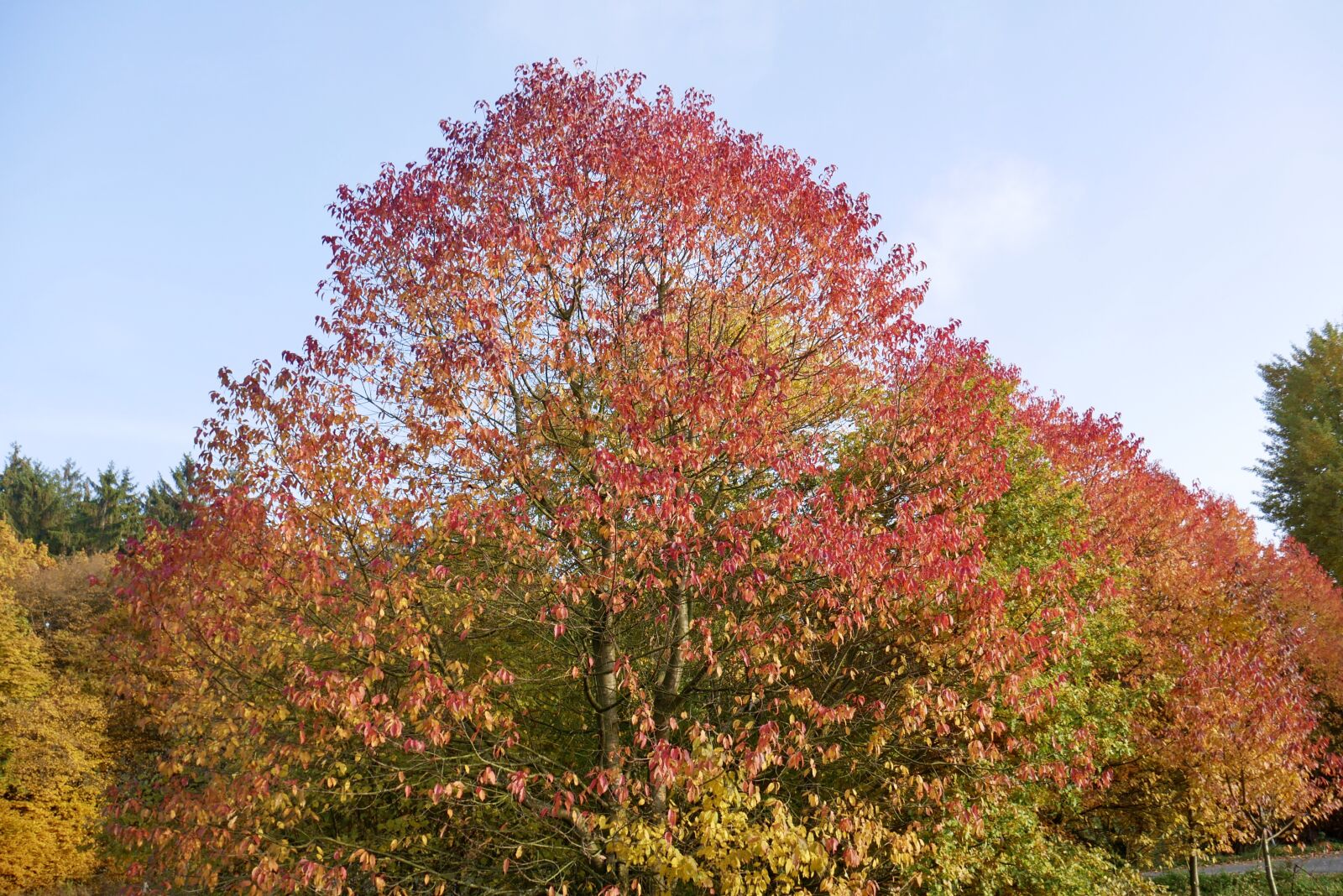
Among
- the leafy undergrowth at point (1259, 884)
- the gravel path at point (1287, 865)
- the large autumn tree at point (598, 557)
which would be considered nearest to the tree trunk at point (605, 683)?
the large autumn tree at point (598, 557)

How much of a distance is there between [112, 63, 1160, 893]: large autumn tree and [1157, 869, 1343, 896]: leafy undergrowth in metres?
13.8

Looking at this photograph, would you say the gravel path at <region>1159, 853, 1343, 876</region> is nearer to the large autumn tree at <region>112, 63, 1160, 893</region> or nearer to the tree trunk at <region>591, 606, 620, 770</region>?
the large autumn tree at <region>112, 63, 1160, 893</region>

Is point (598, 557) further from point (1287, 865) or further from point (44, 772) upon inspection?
point (44, 772)

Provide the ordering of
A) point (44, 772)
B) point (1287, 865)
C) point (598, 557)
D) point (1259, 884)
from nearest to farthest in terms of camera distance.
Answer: point (598, 557)
point (1259, 884)
point (1287, 865)
point (44, 772)

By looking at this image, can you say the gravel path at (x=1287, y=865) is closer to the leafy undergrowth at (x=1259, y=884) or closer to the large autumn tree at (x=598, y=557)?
the leafy undergrowth at (x=1259, y=884)

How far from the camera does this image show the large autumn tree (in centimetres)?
784

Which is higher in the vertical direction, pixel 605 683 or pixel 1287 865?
pixel 605 683

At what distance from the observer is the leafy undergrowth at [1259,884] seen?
19508 mm

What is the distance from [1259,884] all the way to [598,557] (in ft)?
69.3

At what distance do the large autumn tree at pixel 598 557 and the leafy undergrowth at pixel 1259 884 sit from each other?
1382 cm

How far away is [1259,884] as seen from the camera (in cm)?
2077

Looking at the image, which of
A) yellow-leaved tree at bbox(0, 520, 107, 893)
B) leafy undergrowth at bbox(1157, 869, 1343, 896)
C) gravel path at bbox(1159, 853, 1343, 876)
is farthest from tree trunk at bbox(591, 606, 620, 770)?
yellow-leaved tree at bbox(0, 520, 107, 893)

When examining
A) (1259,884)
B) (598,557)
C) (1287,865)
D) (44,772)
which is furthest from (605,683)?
(44,772)

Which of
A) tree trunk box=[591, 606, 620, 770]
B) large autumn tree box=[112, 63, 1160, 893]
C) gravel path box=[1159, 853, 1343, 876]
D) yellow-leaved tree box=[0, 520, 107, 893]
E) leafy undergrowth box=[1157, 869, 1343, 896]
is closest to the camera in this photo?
large autumn tree box=[112, 63, 1160, 893]
